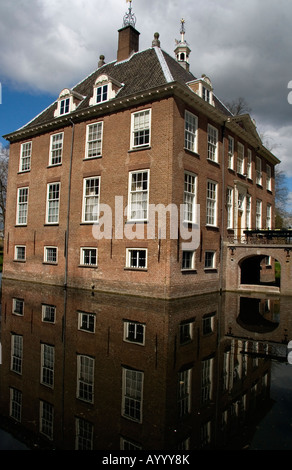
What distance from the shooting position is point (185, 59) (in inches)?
1144

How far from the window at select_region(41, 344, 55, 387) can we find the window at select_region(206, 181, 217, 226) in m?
14.0

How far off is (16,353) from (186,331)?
16.6ft

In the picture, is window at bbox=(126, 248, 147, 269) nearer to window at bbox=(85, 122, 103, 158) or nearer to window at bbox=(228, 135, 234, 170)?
window at bbox=(85, 122, 103, 158)

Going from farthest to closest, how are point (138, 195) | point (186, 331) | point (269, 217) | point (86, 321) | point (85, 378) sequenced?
point (269, 217) → point (138, 195) → point (86, 321) → point (186, 331) → point (85, 378)

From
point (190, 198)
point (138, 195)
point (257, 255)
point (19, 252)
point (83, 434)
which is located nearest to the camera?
point (83, 434)

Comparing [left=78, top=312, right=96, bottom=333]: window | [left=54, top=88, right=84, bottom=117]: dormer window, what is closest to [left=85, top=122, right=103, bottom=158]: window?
[left=54, top=88, right=84, bottom=117]: dormer window

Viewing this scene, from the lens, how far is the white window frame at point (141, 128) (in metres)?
18.5

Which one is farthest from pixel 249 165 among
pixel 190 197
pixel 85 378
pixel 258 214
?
pixel 85 378

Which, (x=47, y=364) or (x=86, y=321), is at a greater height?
(x=86, y=321)

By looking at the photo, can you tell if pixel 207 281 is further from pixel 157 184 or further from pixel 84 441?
pixel 84 441

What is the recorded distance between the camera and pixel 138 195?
732 inches

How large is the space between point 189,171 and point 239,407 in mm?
14324

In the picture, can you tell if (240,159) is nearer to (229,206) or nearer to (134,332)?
(229,206)
